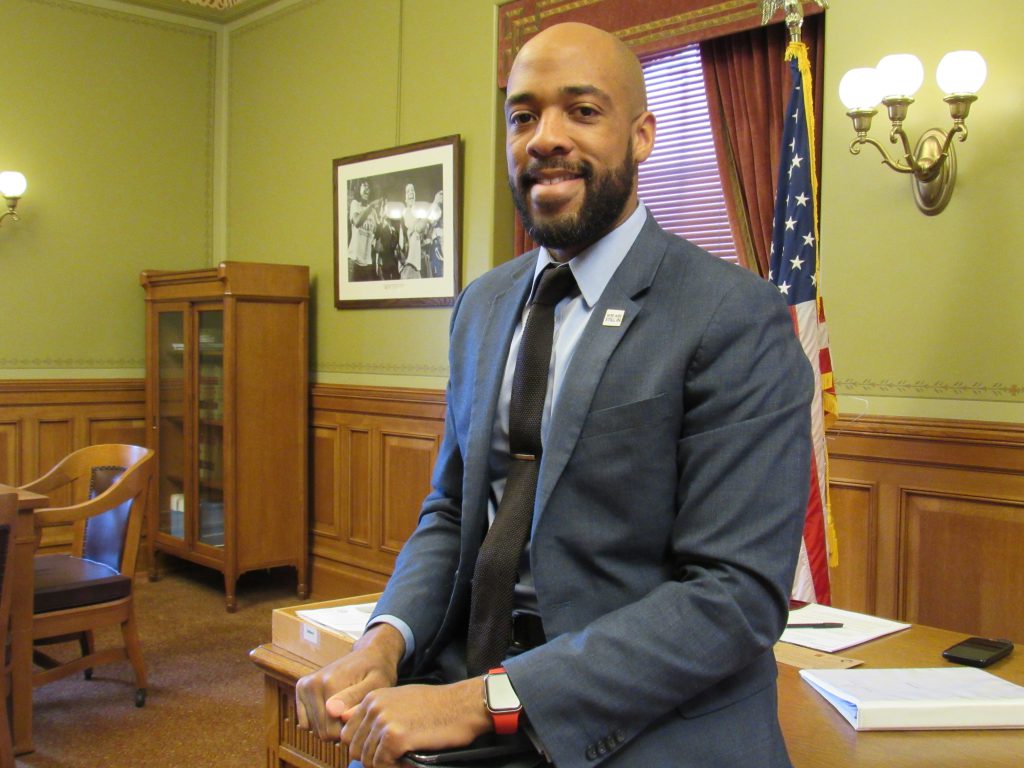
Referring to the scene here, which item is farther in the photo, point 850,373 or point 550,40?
point 850,373

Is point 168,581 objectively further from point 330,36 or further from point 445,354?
point 330,36

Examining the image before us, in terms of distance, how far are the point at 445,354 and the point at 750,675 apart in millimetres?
3944

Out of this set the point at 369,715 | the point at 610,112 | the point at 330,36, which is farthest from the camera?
the point at 330,36

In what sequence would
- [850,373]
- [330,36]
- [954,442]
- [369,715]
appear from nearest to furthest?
1. [369,715]
2. [954,442]
3. [850,373]
4. [330,36]

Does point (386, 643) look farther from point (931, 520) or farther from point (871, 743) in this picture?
point (931, 520)

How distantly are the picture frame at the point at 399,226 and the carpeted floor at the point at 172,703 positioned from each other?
73.9 inches

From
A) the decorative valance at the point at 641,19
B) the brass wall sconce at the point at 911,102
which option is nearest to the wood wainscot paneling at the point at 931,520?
the brass wall sconce at the point at 911,102

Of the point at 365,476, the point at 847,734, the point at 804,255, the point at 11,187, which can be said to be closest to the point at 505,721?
the point at 847,734

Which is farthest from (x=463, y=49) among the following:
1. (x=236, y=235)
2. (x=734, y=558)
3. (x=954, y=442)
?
(x=734, y=558)

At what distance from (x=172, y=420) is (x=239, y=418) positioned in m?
0.76

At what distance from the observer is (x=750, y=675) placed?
1.28m

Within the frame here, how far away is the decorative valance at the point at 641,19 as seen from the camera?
394cm

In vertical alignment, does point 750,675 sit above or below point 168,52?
below

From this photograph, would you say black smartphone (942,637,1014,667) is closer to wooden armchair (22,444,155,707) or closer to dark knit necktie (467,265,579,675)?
dark knit necktie (467,265,579,675)
